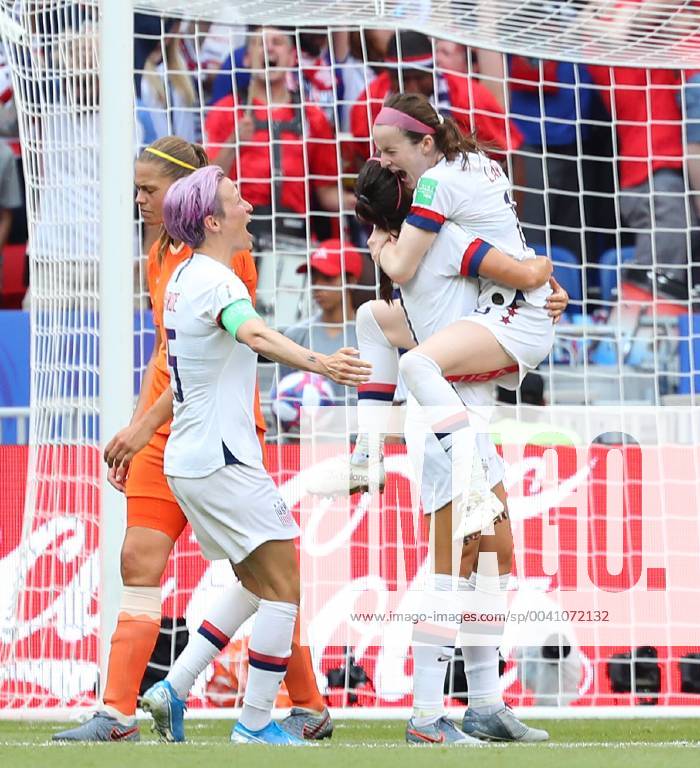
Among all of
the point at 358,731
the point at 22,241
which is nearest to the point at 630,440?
the point at 358,731

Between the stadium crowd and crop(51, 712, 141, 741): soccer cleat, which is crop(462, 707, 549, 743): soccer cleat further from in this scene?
the stadium crowd

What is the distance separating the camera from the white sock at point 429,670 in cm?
430

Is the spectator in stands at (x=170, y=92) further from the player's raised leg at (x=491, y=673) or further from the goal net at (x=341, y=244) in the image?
the player's raised leg at (x=491, y=673)

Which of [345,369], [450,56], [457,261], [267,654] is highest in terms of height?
[450,56]

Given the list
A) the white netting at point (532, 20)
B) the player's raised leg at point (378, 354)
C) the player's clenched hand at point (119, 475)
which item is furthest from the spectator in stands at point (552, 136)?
the player's clenched hand at point (119, 475)

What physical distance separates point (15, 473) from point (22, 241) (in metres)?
3.19

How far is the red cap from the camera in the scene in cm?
736

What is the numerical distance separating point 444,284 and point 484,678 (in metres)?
1.16

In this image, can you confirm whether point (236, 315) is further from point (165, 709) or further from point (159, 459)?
point (165, 709)

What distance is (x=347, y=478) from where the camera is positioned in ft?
15.2

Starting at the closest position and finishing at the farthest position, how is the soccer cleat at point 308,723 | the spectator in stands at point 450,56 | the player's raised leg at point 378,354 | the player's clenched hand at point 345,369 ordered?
1. the player's clenched hand at point 345,369
2. the soccer cleat at point 308,723
3. the player's raised leg at point 378,354
4. the spectator in stands at point 450,56

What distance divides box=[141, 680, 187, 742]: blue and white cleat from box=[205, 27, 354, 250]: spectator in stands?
303 centimetres

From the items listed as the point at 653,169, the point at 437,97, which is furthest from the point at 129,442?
the point at 653,169

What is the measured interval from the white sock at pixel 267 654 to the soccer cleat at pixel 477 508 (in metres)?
0.52
